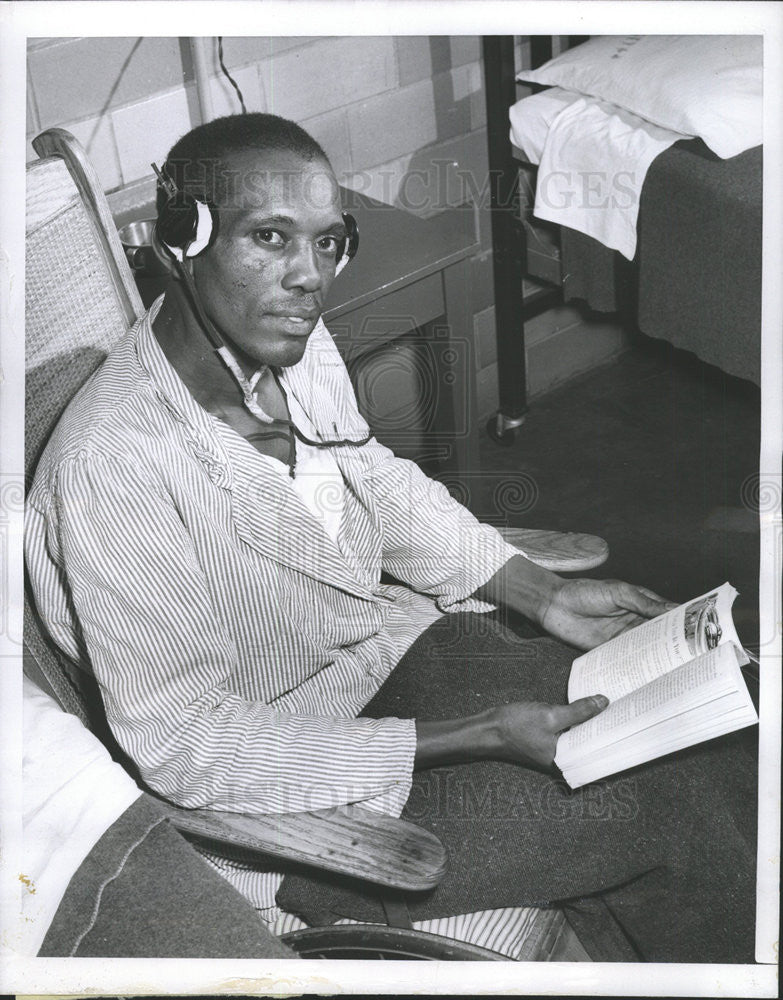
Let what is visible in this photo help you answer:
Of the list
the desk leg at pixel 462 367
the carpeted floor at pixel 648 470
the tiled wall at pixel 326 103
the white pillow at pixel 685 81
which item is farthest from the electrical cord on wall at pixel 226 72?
the carpeted floor at pixel 648 470

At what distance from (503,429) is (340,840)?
1.54 m

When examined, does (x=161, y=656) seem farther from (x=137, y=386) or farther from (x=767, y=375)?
(x=767, y=375)

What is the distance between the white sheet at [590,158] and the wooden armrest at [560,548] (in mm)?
848

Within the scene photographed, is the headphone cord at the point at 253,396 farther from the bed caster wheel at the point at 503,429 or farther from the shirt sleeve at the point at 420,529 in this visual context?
the bed caster wheel at the point at 503,429

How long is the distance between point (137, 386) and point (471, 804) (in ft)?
1.86

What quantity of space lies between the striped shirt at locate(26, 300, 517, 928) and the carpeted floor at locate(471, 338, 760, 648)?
0.90 metres

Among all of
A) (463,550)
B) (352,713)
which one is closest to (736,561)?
(463,550)

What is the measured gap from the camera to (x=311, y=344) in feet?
4.33

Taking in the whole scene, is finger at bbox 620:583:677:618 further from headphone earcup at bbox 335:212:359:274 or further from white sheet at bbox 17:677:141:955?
white sheet at bbox 17:677:141:955

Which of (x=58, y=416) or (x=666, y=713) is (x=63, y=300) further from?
(x=666, y=713)

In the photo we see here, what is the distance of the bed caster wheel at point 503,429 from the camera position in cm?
240

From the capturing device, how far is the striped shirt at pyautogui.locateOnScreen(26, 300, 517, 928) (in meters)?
0.99

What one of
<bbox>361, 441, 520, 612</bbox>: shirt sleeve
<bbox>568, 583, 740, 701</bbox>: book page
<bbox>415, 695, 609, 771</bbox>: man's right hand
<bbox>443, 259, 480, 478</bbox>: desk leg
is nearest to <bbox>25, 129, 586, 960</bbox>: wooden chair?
<bbox>415, 695, 609, 771</bbox>: man's right hand

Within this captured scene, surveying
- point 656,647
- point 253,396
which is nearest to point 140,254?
point 253,396
